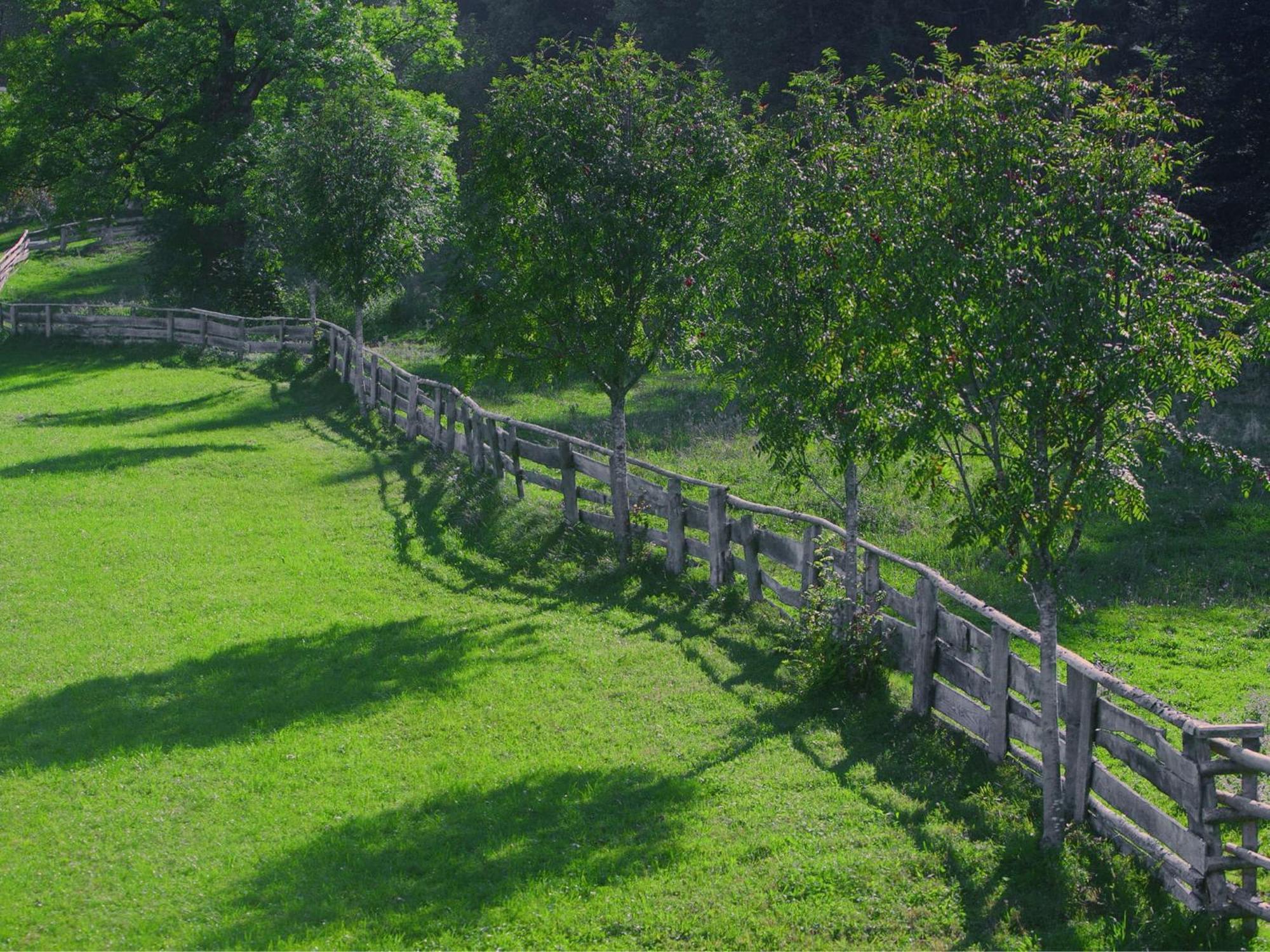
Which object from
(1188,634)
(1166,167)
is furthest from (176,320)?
(1166,167)

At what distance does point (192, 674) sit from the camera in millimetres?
12227

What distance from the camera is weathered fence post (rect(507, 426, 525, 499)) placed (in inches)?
734

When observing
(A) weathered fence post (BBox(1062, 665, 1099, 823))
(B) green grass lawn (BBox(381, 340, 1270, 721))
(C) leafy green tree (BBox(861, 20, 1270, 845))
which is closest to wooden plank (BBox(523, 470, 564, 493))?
(B) green grass lawn (BBox(381, 340, 1270, 721))

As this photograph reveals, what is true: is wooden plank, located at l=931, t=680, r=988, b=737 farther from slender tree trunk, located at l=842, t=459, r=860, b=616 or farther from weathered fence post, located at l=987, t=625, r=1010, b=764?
slender tree trunk, located at l=842, t=459, r=860, b=616

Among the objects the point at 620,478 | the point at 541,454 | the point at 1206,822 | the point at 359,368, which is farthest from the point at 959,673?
the point at 359,368

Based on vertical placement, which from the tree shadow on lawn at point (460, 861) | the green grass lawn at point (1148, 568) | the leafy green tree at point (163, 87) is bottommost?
the green grass lawn at point (1148, 568)

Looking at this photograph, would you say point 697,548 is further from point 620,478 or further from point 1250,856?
point 1250,856

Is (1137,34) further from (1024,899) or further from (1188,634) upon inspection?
(1024,899)

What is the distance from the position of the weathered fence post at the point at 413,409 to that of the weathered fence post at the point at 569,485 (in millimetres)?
7490

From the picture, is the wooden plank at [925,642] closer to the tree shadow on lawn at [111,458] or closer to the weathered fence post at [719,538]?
the weathered fence post at [719,538]

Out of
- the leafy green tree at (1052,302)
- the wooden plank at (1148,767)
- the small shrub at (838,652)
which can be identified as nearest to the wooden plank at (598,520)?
the small shrub at (838,652)

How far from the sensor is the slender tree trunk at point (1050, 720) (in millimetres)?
8305

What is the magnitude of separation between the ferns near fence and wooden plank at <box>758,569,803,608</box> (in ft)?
0.07

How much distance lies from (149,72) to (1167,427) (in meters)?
35.1
